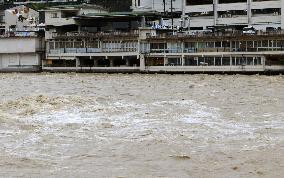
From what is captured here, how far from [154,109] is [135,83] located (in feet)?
54.9

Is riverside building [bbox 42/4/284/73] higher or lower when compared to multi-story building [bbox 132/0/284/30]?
lower

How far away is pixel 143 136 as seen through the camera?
20.2 m

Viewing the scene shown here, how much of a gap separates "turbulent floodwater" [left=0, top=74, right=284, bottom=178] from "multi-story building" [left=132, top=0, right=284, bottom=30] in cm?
3366

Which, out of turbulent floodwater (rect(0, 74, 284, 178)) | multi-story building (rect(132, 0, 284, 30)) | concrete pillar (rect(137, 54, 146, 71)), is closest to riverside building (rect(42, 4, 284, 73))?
concrete pillar (rect(137, 54, 146, 71))

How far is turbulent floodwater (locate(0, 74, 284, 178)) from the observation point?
16.2 meters

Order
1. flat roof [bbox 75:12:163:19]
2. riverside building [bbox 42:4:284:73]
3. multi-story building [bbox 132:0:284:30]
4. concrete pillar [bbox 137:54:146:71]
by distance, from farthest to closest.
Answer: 1. multi-story building [bbox 132:0:284:30]
2. flat roof [bbox 75:12:163:19]
3. concrete pillar [bbox 137:54:146:71]
4. riverside building [bbox 42:4:284:73]

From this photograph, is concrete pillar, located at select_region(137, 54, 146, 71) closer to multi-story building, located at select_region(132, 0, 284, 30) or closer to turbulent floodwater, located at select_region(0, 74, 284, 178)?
multi-story building, located at select_region(132, 0, 284, 30)

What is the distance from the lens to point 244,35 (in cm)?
5416

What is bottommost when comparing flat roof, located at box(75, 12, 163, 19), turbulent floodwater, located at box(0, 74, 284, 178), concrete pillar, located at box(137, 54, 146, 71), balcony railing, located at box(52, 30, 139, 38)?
turbulent floodwater, located at box(0, 74, 284, 178)

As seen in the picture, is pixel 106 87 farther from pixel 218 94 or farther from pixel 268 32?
pixel 268 32

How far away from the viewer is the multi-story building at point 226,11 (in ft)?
213

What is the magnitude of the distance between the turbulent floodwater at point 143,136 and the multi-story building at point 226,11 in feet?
110

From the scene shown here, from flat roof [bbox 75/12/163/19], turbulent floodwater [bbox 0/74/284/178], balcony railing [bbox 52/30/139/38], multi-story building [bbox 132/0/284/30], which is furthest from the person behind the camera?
multi-story building [bbox 132/0/284/30]

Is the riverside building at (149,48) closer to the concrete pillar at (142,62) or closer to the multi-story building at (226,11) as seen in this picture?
the concrete pillar at (142,62)
